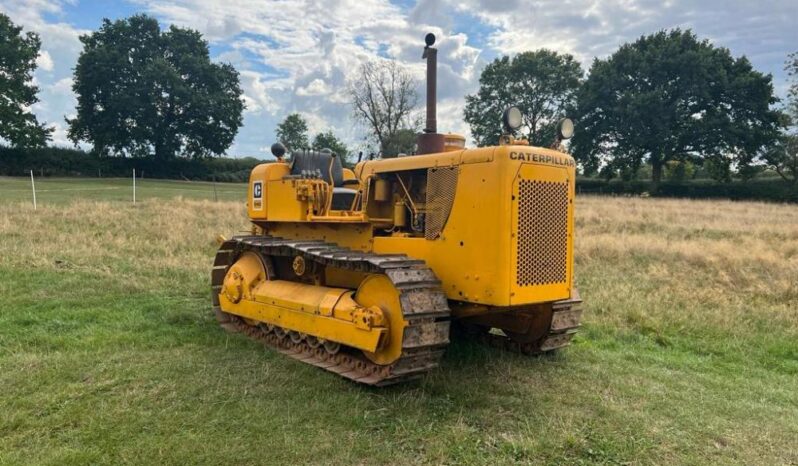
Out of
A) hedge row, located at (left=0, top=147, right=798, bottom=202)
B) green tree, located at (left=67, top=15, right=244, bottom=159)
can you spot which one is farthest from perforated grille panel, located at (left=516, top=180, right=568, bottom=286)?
green tree, located at (left=67, top=15, right=244, bottom=159)

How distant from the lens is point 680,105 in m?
49.0

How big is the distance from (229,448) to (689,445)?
3596 millimetres

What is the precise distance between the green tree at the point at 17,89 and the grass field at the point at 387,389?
1841 inches

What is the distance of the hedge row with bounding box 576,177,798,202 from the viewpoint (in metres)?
42.6

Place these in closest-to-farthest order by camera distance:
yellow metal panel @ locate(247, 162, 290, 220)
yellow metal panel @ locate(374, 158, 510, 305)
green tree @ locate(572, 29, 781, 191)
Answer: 1. yellow metal panel @ locate(374, 158, 510, 305)
2. yellow metal panel @ locate(247, 162, 290, 220)
3. green tree @ locate(572, 29, 781, 191)

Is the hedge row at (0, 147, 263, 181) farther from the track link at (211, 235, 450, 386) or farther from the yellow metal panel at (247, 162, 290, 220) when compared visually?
the track link at (211, 235, 450, 386)

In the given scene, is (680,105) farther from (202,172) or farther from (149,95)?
(149,95)

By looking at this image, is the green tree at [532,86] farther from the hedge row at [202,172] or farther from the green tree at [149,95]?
the green tree at [149,95]

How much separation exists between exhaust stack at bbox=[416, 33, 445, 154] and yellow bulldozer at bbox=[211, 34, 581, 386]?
2 centimetres

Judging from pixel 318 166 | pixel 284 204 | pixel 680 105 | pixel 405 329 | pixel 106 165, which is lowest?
pixel 405 329

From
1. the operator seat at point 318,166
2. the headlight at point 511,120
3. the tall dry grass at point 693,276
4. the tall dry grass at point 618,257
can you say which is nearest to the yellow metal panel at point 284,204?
the operator seat at point 318,166

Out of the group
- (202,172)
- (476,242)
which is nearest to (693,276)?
(476,242)

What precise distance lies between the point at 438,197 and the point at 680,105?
4932 centimetres

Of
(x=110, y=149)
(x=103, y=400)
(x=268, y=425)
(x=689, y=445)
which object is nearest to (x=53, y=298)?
(x=103, y=400)
